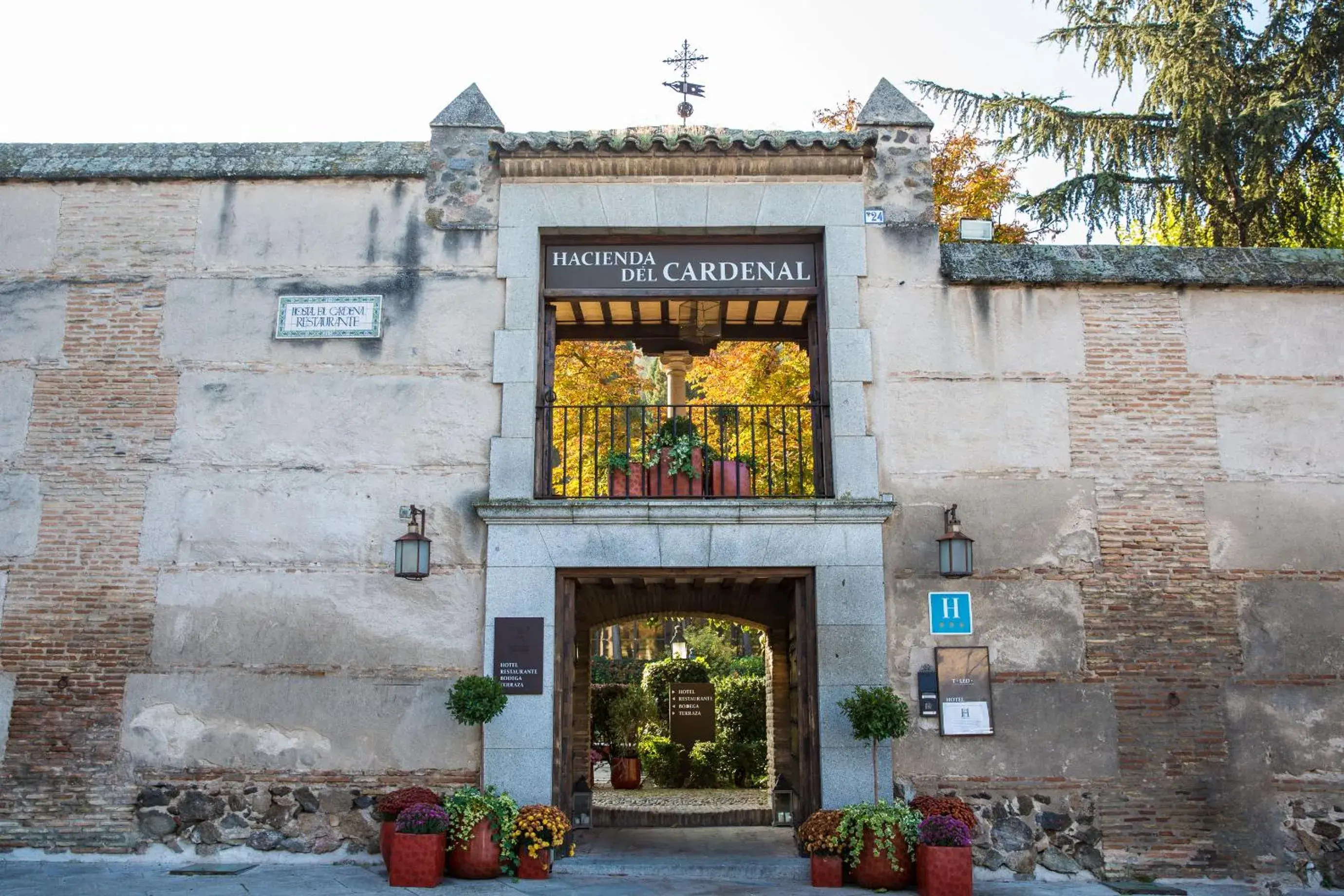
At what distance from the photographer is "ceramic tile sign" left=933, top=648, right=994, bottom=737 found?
819 cm

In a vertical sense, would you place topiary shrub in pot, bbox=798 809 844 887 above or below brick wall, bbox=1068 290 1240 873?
below

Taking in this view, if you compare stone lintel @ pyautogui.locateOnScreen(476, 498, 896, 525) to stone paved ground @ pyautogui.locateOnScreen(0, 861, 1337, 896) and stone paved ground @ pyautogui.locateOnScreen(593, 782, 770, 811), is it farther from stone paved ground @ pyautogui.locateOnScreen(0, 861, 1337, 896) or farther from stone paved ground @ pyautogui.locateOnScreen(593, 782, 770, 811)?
stone paved ground @ pyautogui.locateOnScreen(593, 782, 770, 811)

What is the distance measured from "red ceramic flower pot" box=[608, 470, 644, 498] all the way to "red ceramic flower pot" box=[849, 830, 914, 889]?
325 centimetres

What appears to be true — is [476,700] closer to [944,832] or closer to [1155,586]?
[944,832]

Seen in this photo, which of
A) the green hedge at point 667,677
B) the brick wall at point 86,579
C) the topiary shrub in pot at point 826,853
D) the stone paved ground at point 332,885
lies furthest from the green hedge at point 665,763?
the brick wall at point 86,579

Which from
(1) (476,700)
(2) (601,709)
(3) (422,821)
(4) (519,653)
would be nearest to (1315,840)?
(4) (519,653)

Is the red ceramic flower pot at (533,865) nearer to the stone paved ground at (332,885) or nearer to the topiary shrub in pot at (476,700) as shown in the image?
the stone paved ground at (332,885)

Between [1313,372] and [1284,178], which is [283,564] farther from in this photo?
[1284,178]

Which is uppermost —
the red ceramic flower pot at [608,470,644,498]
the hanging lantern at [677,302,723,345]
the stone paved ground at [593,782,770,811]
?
the hanging lantern at [677,302,723,345]

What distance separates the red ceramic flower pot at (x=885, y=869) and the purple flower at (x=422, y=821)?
2.92 meters

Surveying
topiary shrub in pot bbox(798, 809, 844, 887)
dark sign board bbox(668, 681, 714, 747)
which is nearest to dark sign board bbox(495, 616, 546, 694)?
topiary shrub in pot bbox(798, 809, 844, 887)

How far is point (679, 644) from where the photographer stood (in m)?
25.5

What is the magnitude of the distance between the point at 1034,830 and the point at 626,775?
810 cm

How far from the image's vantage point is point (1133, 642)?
8.38 m
